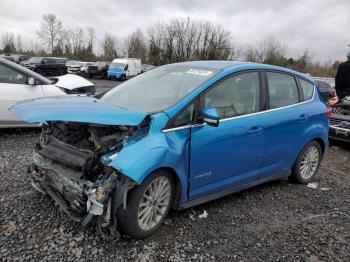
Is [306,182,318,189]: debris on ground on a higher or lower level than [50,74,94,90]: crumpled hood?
lower

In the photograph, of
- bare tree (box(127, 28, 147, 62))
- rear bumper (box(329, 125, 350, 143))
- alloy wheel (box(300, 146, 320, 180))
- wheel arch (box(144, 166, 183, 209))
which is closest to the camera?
wheel arch (box(144, 166, 183, 209))

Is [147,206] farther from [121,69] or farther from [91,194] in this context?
[121,69]

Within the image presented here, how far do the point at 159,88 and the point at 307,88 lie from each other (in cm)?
238

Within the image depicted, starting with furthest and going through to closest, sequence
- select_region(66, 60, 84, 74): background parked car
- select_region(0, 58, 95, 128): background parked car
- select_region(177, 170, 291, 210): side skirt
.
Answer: select_region(66, 60, 84, 74): background parked car → select_region(0, 58, 95, 128): background parked car → select_region(177, 170, 291, 210): side skirt

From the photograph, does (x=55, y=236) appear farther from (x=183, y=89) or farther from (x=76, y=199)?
(x=183, y=89)

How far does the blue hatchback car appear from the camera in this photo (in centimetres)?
300

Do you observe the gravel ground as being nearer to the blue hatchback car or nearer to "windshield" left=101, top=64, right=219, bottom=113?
the blue hatchback car

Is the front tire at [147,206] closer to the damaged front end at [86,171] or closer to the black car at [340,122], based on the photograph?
the damaged front end at [86,171]

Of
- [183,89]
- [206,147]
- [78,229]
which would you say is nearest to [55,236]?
[78,229]

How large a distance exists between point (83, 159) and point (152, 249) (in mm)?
1029

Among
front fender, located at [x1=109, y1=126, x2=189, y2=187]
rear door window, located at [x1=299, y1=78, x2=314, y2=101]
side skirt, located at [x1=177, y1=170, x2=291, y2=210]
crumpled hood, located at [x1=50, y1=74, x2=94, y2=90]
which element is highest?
rear door window, located at [x1=299, y1=78, x2=314, y2=101]

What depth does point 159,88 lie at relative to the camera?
12.8 ft

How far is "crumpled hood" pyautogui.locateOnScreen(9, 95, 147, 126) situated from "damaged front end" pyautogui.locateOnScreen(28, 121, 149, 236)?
15 cm

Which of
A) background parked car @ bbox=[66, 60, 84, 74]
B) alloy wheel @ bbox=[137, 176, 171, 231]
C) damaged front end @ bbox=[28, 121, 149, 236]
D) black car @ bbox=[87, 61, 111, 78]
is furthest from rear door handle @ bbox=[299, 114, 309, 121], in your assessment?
background parked car @ bbox=[66, 60, 84, 74]
